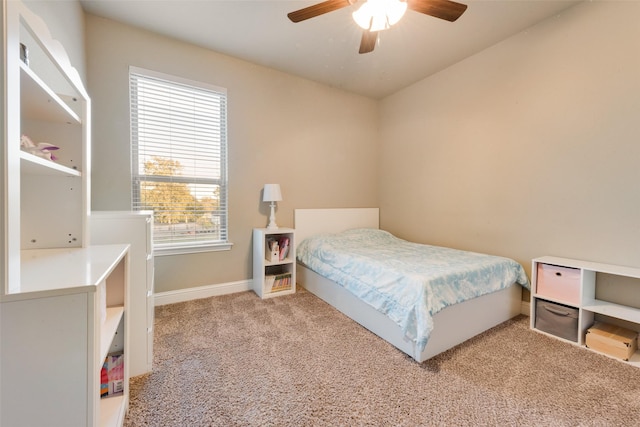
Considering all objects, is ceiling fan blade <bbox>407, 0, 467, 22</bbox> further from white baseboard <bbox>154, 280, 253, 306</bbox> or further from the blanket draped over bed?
white baseboard <bbox>154, 280, 253, 306</bbox>

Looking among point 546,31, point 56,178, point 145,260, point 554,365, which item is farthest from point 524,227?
point 56,178

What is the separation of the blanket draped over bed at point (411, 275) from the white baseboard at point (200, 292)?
2.56ft

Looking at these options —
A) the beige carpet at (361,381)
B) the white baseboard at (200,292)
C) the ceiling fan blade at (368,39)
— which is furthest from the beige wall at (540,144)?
the white baseboard at (200,292)

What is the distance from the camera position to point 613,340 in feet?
5.84

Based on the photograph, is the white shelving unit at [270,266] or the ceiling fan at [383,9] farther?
the white shelving unit at [270,266]

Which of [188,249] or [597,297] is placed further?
[188,249]

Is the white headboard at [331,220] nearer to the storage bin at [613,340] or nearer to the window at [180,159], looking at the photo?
the window at [180,159]

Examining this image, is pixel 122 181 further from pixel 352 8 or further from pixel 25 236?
pixel 352 8

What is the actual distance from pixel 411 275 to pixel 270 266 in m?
1.79

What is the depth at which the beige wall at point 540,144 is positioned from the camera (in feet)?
6.35

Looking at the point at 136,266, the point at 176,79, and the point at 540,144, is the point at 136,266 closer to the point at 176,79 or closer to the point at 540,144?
the point at 176,79

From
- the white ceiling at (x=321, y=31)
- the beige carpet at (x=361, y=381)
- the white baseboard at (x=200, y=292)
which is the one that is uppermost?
the white ceiling at (x=321, y=31)

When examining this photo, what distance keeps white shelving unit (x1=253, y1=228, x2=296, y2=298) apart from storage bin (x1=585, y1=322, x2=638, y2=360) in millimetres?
2490

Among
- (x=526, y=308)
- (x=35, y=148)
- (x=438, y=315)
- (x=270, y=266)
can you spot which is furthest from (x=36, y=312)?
(x=526, y=308)
